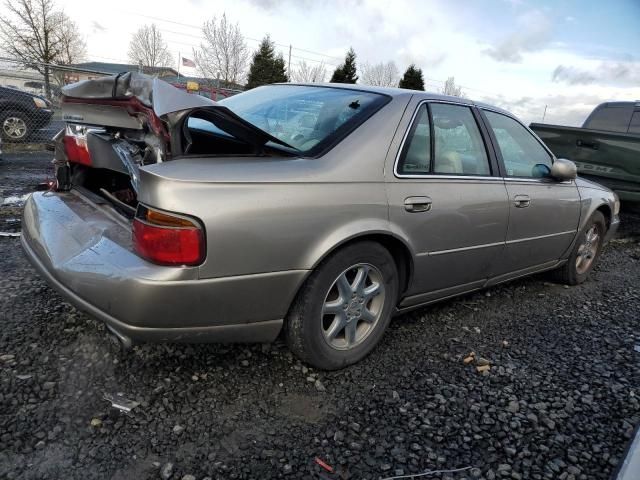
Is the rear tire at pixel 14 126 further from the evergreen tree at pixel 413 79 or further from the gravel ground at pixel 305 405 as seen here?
the evergreen tree at pixel 413 79

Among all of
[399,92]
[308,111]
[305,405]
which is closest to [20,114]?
[308,111]

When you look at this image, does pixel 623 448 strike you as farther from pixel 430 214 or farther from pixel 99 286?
pixel 99 286

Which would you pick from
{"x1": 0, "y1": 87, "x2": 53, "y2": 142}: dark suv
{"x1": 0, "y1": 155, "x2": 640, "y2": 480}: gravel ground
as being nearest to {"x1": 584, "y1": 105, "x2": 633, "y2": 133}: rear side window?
{"x1": 0, "y1": 155, "x2": 640, "y2": 480}: gravel ground

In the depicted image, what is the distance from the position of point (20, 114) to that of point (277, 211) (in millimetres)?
9490

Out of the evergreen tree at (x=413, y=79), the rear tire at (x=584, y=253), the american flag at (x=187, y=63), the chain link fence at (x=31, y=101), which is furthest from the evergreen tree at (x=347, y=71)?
the rear tire at (x=584, y=253)

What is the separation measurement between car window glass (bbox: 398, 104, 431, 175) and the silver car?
1cm

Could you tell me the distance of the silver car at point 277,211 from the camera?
1928mm

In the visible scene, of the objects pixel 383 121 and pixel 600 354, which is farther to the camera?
pixel 600 354

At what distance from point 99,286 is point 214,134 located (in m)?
1.01

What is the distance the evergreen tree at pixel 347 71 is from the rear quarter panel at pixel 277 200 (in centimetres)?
2646

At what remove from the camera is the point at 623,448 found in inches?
84.4

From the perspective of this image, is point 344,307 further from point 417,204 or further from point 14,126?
point 14,126

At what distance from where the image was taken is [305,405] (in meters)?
2.25

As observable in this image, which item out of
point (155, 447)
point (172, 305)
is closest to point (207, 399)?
point (155, 447)
